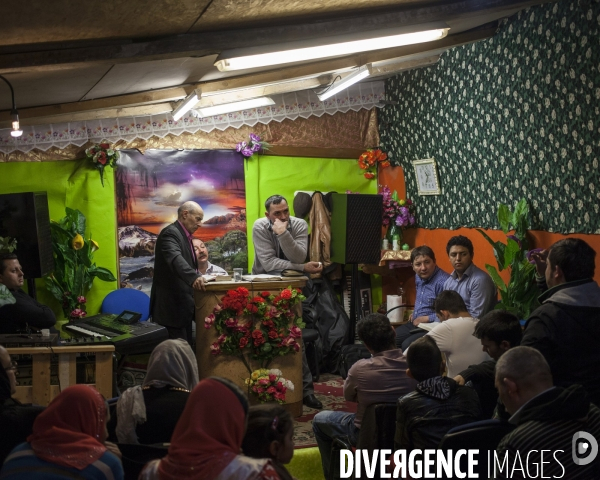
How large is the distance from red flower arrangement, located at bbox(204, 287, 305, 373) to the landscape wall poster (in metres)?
3.21

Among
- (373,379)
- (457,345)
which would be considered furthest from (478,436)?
(457,345)

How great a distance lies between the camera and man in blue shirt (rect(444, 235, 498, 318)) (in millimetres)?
6262

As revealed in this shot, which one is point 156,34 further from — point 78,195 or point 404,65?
point 78,195

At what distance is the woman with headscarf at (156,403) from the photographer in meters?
3.54

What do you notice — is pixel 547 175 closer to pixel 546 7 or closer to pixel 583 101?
pixel 583 101

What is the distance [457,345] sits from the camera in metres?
4.57

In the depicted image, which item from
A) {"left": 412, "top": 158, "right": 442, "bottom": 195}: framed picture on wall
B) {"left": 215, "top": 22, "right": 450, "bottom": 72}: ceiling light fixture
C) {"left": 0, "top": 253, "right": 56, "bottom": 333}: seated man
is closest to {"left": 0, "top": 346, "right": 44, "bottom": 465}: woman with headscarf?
{"left": 215, "top": 22, "right": 450, "bottom": 72}: ceiling light fixture

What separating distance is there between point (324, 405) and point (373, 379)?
8.17 ft

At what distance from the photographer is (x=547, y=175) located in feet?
20.6

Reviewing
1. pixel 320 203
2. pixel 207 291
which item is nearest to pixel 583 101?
pixel 207 291

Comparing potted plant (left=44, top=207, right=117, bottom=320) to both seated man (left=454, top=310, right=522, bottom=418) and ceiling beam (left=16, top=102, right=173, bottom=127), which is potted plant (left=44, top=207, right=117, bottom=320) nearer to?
ceiling beam (left=16, top=102, right=173, bottom=127)

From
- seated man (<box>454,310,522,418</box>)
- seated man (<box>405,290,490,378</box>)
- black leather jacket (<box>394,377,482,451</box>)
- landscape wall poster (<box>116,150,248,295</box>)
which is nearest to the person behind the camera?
black leather jacket (<box>394,377,482,451</box>)

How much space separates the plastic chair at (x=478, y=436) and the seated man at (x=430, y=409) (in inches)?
8.4

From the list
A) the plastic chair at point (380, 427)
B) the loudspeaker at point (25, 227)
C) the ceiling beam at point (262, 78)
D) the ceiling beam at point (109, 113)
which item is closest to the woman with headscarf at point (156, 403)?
the plastic chair at point (380, 427)
